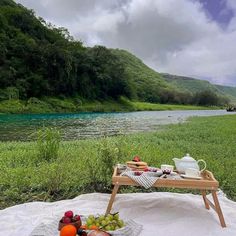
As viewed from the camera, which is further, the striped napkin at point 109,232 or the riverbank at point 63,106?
the riverbank at point 63,106

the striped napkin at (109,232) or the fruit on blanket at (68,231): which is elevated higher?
the fruit on blanket at (68,231)

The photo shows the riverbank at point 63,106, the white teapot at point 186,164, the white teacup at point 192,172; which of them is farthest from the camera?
the riverbank at point 63,106

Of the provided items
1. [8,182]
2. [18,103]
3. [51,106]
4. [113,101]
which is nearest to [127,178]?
[8,182]

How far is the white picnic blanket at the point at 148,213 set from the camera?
489 cm

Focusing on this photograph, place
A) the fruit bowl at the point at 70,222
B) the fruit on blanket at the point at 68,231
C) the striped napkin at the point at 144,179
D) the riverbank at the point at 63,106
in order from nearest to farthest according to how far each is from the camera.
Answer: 1. the fruit on blanket at the point at 68,231
2. the fruit bowl at the point at 70,222
3. the striped napkin at the point at 144,179
4. the riverbank at the point at 63,106

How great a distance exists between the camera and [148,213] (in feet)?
18.3

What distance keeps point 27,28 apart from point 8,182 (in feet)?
272

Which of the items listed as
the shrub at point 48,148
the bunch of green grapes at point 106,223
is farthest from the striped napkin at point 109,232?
the shrub at point 48,148

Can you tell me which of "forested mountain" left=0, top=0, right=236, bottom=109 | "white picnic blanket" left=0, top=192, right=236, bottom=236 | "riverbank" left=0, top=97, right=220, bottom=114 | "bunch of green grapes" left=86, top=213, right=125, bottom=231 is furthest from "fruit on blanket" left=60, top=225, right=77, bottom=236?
"forested mountain" left=0, top=0, right=236, bottom=109

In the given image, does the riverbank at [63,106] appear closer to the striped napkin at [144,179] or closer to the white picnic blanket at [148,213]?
the white picnic blanket at [148,213]

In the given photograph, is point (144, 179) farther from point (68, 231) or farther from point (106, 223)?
point (68, 231)

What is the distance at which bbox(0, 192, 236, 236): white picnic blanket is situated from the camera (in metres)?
4.89

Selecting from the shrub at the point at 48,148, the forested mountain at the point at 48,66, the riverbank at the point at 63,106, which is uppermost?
the forested mountain at the point at 48,66

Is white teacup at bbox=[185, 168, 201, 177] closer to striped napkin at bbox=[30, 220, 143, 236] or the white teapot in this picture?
the white teapot
